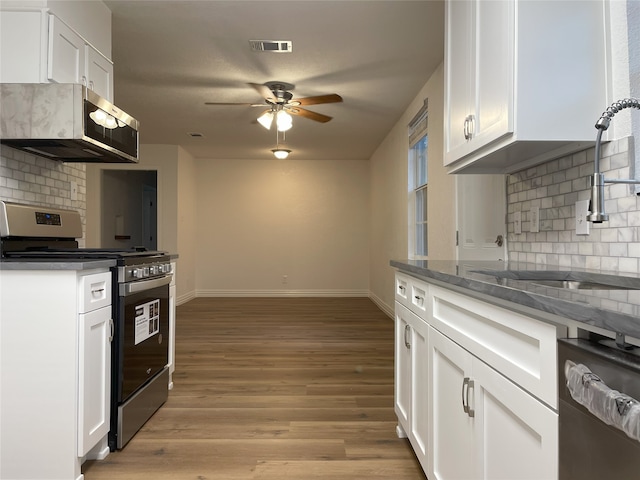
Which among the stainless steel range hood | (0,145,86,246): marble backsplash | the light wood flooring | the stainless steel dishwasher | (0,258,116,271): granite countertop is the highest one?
the stainless steel range hood

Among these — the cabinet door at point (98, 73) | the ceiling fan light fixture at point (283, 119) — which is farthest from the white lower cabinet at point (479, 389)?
the ceiling fan light fixture at point (283, 119)

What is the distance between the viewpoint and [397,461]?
191cm

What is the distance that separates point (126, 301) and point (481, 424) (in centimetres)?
163

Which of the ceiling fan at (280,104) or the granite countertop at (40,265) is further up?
the ceiling fan at (280,104)

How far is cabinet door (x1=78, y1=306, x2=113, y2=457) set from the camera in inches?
66.7

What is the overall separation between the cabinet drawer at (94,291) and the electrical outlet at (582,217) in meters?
1.99

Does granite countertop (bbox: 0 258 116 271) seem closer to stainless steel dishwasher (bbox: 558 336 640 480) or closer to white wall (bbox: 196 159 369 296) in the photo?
stainless steel dishwasher (bbox: 558 336 640 480)

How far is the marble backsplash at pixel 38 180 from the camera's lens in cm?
225

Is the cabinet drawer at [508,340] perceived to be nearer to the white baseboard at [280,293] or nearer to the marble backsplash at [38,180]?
the marble backsplash at [38,180]

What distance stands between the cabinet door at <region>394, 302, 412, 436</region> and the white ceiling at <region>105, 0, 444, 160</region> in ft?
6.41

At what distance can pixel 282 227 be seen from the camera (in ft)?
25.2

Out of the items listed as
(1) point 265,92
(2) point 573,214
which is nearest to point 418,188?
(1) point 265,92

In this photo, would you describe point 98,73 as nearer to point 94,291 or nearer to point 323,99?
point 94,291

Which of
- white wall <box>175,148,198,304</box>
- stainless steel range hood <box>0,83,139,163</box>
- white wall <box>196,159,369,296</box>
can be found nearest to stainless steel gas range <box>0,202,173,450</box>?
stainless steel range hood <box>0,83,139,163</box>
